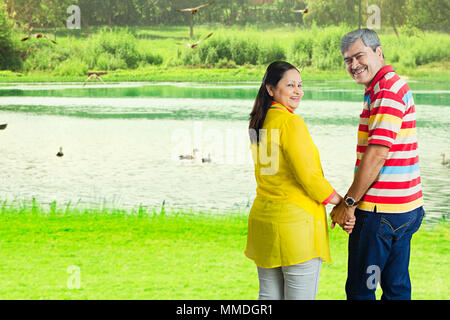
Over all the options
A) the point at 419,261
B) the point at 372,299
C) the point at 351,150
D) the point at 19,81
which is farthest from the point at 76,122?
the point at 372,299

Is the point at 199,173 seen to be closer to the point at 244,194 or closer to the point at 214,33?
the point at 244,194

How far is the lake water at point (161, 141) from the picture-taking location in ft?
36.7

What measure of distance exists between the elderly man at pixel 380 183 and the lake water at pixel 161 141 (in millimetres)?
6924

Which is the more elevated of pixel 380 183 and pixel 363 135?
pixel 363 135

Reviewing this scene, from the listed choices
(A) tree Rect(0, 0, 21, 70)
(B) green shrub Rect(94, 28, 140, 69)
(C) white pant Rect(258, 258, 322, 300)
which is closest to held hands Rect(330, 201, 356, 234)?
(C) white pant Rect(258, 258, 322, 300)

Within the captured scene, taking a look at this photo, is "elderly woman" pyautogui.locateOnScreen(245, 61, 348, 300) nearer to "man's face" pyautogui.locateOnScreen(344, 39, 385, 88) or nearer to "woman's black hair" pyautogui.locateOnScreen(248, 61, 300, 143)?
"woman's black hair" pyautogui.locateOnScreen(248, 61, 300, 143)

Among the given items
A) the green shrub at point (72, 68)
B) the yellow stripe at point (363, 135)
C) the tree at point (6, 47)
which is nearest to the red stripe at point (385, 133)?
the yellow stripe at point (363, 135)

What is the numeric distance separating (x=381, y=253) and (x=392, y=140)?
1.55 ft

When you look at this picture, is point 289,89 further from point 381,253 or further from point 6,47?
point 6,47

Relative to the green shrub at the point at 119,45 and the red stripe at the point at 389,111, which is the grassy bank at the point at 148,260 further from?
the green shrub at the point at 119,45

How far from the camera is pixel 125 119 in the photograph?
19.1 metres

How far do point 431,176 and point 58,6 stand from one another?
1168cm

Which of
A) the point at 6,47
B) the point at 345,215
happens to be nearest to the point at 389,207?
the point at 345,215

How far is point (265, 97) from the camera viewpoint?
2449 mm
